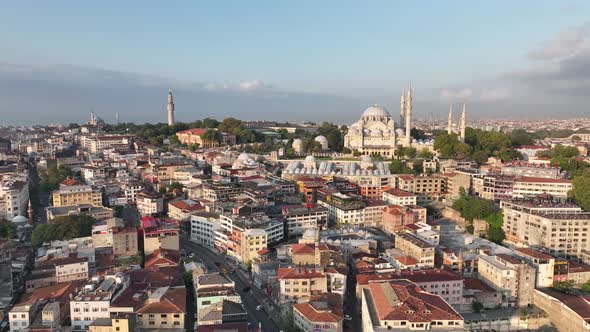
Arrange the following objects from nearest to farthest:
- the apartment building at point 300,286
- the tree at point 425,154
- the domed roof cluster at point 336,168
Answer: the apartment building at point 300,286 → the domed roof cluster at point 336,168 → the tree at point 425,154

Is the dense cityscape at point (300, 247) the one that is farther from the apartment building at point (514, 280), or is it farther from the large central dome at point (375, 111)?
the large central dome at point (375, 111)

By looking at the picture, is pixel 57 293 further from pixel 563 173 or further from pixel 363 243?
pixel 563 173

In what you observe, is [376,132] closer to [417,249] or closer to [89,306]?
[417,249]

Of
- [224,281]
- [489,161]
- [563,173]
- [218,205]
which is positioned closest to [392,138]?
[489,161]

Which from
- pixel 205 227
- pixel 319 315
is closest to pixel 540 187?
pixel 205 227

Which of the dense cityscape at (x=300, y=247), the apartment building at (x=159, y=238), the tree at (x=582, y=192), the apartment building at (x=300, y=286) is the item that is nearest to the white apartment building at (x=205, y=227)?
the dense cityscape at (x=300, y=247)

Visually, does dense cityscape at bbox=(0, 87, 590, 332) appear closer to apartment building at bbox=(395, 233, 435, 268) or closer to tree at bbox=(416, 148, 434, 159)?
apartment building at bbox=(395, 233, 435, 268)
